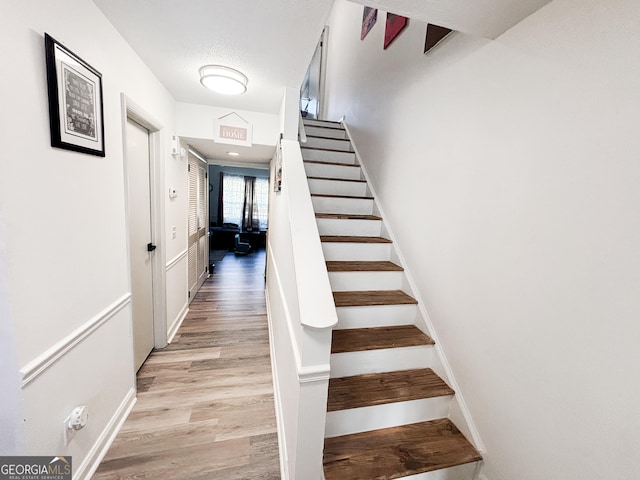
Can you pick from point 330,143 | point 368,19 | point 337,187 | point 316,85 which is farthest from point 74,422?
point 316,85

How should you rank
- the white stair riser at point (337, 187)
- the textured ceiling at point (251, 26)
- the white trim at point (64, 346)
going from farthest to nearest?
the white stair riser at point (337, 187) → the textured ceiling at point (251, 26) → the white trim at point (64, 346)

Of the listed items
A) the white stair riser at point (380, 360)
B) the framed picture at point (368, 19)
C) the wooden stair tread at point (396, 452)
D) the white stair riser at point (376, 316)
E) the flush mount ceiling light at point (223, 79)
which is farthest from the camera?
the framed picture at point (368, 19)

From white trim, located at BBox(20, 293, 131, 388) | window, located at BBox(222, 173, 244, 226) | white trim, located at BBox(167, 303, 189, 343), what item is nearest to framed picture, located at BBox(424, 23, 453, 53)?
white trim, located at BBox(20, 293, 131, 388)

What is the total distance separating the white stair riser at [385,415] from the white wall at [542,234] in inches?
8.0

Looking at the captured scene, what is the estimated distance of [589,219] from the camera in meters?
0.91

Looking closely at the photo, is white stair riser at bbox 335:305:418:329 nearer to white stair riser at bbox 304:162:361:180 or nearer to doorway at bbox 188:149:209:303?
white stair riser at bbox 304:162:361:180

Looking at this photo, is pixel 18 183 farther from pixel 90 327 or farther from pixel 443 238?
pixel 443 238

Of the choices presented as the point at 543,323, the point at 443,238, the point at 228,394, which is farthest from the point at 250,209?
the point at 543,323

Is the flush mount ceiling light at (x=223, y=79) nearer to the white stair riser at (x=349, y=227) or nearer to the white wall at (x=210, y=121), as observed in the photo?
the white wall at (x=210, y=121)

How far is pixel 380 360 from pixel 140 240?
6.51ft

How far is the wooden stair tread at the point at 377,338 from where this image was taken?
1.57 meters

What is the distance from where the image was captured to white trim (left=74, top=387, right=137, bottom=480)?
131cm

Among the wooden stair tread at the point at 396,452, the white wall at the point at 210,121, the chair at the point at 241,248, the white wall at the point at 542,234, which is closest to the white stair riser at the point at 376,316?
the white wall at the point at 542,234

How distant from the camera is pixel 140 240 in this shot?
80.0 inches
